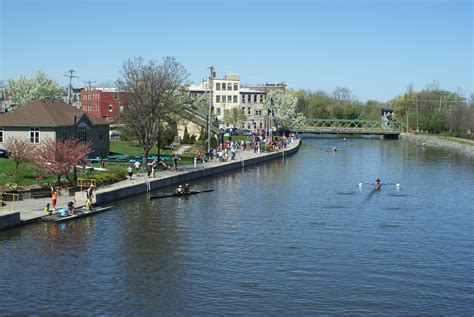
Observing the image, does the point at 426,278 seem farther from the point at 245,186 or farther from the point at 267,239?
the point at 245,186

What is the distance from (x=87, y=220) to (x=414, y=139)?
134m

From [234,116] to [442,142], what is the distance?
154 ft

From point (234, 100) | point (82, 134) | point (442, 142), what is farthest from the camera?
point (234, 100)

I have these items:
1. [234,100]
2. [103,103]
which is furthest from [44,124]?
[234,100]

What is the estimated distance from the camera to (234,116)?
15662 centimetres

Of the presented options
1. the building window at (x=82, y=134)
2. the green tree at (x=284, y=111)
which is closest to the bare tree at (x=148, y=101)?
the building window at (x=82, y=134)

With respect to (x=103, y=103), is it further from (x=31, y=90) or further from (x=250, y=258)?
(x=250, y=258)

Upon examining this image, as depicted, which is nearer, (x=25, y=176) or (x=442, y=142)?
(x=25, y=176)

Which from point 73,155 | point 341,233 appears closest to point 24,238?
point 73,155

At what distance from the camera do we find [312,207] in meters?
51.6

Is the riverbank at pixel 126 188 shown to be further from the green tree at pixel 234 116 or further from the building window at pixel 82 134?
the green tree at pixel 234 116

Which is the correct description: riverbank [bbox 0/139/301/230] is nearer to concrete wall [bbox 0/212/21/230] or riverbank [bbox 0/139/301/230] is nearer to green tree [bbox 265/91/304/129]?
concrete wall [bbox 0/212/21/230]

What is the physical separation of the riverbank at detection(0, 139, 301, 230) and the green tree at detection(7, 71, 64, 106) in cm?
5289

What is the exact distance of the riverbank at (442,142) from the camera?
419ft
